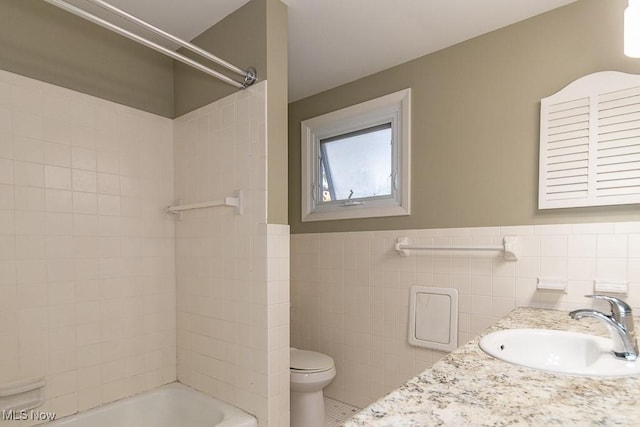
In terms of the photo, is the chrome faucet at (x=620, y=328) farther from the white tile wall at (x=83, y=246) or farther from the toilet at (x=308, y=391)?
the white tile wall at (x=83, y=246)

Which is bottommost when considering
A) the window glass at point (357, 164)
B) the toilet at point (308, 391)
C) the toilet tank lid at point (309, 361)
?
the toilet at point (308, 391)

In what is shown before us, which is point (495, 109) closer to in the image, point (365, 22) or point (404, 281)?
point (365, 22)

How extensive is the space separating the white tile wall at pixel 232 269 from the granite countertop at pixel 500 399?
1.03 metres

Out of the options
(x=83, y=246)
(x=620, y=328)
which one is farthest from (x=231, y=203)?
(x=620, y=328)

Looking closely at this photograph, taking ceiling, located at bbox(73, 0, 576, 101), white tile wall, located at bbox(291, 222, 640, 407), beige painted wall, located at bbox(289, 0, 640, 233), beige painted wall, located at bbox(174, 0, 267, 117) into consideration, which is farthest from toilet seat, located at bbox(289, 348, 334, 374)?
ceiling, located at bbox(73, 0, 576, 101)

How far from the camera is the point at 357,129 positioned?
259 centimetres

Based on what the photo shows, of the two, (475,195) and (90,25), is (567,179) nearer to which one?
(475,195)

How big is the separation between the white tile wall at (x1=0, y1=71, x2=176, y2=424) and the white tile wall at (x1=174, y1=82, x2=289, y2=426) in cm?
17

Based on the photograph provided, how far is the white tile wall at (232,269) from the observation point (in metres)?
Result: 1.74

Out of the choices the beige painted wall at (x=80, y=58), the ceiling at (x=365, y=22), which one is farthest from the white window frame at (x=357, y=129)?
the beige painted wall at (x=80, y=58)

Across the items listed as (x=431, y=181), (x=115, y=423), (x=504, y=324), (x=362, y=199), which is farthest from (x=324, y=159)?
(x=115, y=423)

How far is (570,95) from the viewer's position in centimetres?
171

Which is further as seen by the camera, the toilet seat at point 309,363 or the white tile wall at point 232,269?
the toilet seat at point 309,363

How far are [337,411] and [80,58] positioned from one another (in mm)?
2680
